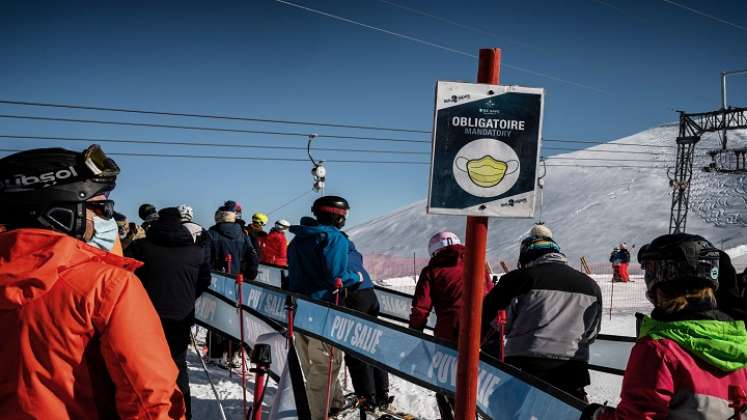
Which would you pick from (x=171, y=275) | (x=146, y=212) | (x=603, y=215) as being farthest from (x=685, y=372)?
(x=603, y=215)

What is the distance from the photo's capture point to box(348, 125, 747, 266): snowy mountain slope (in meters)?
56.3

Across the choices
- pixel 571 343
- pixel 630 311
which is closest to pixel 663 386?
pixel 571 343

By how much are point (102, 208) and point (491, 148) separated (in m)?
1.56

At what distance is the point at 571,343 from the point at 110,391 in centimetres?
281

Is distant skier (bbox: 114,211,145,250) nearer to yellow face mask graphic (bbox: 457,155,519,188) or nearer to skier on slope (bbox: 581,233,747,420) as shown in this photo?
yellow face mask graphic (bbox: 457,155,519,188)

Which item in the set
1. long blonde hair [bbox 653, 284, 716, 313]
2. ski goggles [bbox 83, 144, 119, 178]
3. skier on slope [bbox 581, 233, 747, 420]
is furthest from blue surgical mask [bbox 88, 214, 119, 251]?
long blonde hair [bbox 653, 284, 716, 313]

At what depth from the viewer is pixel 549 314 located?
3619mm

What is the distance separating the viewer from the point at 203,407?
227 inches

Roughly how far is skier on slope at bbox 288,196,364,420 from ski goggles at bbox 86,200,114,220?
3204 mm

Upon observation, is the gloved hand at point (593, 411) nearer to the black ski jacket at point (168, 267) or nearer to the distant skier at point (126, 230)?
the black ski jacket at point (168, 267)

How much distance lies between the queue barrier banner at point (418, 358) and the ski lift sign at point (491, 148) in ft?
3.02

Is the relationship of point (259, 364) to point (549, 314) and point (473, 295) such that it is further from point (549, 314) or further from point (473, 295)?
point (549, 314)

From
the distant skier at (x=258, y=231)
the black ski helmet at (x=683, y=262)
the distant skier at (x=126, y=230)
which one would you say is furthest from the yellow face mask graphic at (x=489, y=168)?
the distant skier at (x=258, y=231)

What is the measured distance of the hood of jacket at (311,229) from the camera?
5.32 metres
